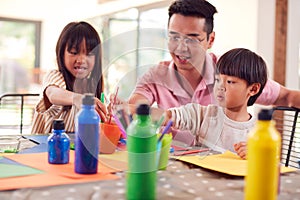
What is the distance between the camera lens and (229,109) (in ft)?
5.47

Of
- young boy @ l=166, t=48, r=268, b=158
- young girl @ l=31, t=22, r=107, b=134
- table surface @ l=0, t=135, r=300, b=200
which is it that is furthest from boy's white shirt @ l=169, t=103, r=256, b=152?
young girl @ l=31, t=22, r=107, b=134

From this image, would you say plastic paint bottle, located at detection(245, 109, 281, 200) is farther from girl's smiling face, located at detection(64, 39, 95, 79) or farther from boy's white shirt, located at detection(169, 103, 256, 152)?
girl's smiling face, located at detection(64, 39, 95, 79)

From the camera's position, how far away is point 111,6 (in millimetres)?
5754

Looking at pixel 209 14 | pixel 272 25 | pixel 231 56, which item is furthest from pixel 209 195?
pixel 272 25

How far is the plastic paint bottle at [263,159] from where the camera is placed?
0.79 metres

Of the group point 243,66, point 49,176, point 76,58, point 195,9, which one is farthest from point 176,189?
point 76,58

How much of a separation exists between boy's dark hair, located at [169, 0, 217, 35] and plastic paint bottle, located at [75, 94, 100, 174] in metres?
0.79

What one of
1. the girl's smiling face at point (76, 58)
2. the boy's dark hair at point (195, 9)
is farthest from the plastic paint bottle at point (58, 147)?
the boy's dark hair at point (195, 9)

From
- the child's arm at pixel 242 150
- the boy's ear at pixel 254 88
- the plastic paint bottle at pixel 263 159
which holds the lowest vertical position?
the child's arm at pixel 242 150

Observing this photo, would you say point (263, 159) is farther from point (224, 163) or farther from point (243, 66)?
point (243, 66)

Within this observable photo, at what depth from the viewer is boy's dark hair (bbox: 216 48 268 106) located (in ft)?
5.41

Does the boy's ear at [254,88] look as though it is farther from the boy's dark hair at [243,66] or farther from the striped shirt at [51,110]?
the striped shirt at [51,110]

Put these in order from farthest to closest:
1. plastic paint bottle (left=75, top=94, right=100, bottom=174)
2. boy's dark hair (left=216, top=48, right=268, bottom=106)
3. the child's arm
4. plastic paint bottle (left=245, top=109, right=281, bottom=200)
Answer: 1. boy's dark hair (left=216, top=48, right=268, bottom=106)
2. the child's arm
3. plastic paint bottle (left=75, top=94, right=100, bottom=174)
4. plastic paint bottle (left=245, top=109, right=281, bottom=200)

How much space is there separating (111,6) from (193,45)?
14.7 ft
